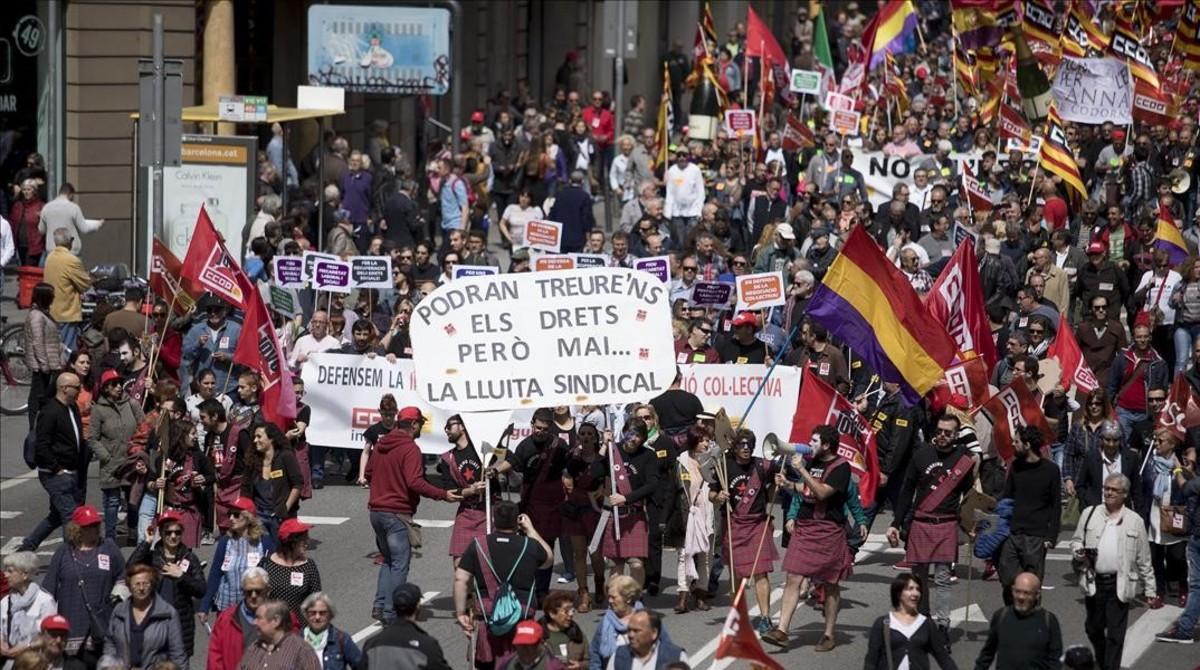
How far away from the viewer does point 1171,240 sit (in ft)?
82.5

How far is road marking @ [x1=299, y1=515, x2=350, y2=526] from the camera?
20516 millimetres

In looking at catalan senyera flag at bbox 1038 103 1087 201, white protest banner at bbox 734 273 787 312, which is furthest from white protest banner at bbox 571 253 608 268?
catalan senyera flag at bbox 1038 103 1087 201

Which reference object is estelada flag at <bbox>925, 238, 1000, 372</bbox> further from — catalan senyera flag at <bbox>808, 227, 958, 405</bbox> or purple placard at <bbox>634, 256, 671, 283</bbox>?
purple placard at <bbox>634, 256, 671, 283</bbox>

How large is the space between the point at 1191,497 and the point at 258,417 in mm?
6759

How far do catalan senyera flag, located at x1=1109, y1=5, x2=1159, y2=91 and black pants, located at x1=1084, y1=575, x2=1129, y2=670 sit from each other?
17722mm

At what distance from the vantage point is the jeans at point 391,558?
1705 cm

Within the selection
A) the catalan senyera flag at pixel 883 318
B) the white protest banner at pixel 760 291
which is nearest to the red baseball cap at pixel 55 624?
the catalan senyera flag at pixel 883 318

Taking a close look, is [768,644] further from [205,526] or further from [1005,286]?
[1005,286]

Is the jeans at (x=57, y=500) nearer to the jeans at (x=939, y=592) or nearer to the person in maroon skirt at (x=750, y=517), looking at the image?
the person in maroon skirt at (x=750, y=517)

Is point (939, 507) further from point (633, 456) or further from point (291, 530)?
point (291, 530)

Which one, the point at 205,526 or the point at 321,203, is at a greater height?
the point at 321,203

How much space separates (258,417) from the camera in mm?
18922

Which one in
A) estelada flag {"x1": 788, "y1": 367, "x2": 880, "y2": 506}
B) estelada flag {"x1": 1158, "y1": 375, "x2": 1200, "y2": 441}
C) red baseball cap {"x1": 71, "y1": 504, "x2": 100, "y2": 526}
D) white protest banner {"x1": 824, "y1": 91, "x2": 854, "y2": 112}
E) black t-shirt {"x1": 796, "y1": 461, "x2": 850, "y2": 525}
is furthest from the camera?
white protest banner {"x1": 824, "y1": 91, "x2": 854, "y2": 112}

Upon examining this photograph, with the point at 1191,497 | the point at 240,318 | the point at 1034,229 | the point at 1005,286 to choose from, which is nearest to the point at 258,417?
the point at 240,318
